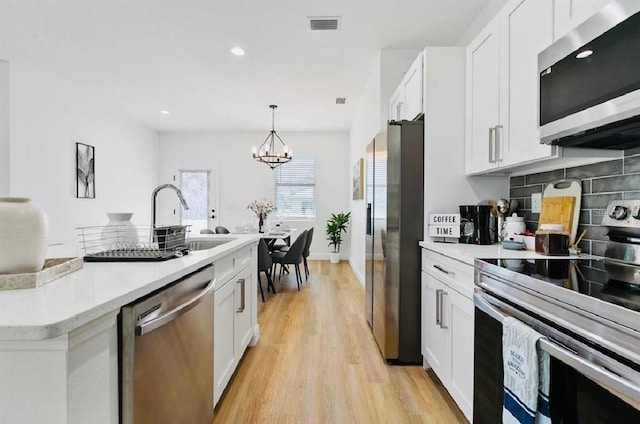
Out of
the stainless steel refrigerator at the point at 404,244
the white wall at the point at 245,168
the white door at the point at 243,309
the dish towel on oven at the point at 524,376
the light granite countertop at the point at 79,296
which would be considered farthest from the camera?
the white wall at the point at 245,168

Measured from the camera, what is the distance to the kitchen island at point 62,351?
26.8 inches

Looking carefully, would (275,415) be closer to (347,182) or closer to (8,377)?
(8,377)

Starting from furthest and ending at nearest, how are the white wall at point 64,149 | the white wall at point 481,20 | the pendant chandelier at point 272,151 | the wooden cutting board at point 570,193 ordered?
1. the pendant chandelier at point 272,151
2. the white wall at point 64,149
3. the white wall at point 481,20
4. the wooden cutting board at point 570,193

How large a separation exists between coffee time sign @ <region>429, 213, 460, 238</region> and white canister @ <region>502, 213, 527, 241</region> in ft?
0.95

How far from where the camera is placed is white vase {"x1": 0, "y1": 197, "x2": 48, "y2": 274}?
0.88 metres

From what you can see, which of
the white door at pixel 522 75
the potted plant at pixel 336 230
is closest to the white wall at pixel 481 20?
the white door at pixel 522 75

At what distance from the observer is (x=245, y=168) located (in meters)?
7.37

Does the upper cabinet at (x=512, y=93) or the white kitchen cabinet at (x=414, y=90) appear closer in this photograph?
the upper cabinet at (x=512, y=93)

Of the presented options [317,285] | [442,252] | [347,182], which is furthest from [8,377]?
[347,182]

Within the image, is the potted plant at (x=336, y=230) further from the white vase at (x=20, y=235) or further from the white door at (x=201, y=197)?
the white vase at (x=20, y=235)

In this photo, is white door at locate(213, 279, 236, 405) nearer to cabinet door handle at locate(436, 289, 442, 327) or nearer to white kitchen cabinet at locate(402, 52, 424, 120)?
cabinet door handle at locate(436, 289, 442, 327)

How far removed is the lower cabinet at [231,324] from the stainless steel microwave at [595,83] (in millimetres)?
1761

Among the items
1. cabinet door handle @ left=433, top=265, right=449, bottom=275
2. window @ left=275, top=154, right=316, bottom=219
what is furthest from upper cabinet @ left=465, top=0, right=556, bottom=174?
window @ left=275, top=154, right=316, bottom=219

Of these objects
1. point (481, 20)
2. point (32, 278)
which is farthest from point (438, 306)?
point (481, 20)
